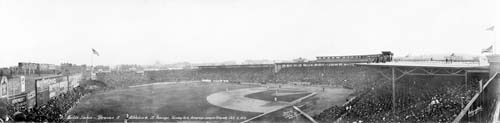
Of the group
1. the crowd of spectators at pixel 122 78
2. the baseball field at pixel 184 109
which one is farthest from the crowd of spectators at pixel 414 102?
the crowd of spectators at pixel 122 78

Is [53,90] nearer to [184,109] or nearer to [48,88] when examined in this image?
[48,88]

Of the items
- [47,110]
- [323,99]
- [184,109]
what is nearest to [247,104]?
[184,109]

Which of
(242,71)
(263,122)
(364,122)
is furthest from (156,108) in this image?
(242,71)

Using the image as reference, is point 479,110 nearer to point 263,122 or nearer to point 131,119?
point 263,122

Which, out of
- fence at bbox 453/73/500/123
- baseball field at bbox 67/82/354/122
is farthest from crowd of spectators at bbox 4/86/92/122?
fence at bbox 453/73/500/123

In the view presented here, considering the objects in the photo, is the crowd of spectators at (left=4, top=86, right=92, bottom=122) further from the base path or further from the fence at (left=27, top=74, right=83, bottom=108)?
the base path
